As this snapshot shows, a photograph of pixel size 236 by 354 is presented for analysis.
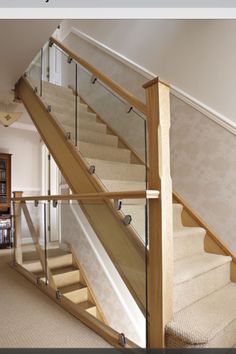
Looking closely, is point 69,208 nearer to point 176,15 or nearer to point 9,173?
point 176,15

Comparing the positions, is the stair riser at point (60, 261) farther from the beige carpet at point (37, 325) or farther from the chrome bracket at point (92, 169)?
the chrome bracket at point (92, 169)

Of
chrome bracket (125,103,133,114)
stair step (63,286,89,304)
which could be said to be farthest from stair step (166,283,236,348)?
stair step (63,286,89,304)

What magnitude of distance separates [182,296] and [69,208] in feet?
4.49

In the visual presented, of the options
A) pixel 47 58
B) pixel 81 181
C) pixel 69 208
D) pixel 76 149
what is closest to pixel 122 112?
pixel 76 149

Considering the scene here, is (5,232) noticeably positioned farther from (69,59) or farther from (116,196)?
(116,196)

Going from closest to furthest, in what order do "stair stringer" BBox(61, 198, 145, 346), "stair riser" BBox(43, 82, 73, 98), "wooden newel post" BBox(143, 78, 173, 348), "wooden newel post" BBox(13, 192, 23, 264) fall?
"wooden newel post" BBox(143, 78, 173, 348) < "stair stringer" BBox(61, 198, 145, 346) < "wooden newel post" BBox(13, 192, 23, 264) < "stair riser" BBox(43, 82, 73, 98)

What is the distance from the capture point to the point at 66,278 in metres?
3.30

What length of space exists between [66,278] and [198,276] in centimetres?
194

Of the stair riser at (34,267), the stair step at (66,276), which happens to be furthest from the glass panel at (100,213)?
the stair riser at (34,267)

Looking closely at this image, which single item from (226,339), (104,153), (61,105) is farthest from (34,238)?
(226,339)

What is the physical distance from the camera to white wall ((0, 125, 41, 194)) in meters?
6.00

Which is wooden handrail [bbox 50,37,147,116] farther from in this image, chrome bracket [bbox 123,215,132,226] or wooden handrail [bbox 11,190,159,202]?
chrome bracket [bbox 123,215,132,226]

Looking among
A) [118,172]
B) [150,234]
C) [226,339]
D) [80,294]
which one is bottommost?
[80,294]

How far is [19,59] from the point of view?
3125mm
